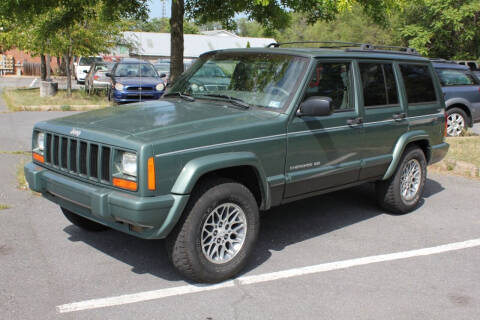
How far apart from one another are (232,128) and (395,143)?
249cm

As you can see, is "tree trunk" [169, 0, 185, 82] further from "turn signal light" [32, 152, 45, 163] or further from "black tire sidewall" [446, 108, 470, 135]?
"black tire sidewall" [446, 108, 470, 135]

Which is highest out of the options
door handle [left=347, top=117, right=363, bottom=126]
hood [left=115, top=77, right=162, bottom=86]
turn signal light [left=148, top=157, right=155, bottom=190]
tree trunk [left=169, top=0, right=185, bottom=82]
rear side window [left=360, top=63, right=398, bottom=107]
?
tree trunk [left=169, top=0, right=185, bottom=82]

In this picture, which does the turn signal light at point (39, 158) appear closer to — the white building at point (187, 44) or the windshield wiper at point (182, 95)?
the windshield wiper at point (182, 95)

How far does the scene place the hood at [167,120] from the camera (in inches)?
159

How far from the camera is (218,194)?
4.13 meters

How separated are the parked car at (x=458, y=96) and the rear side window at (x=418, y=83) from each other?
6335mm

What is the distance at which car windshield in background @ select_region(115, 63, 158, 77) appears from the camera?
1764 centimetres

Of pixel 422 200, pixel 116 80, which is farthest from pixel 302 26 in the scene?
pixel 422 200

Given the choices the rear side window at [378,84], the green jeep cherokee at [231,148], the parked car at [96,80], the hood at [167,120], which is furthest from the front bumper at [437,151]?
the parked car at [96,80]

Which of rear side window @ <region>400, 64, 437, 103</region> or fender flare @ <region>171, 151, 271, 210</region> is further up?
rear side window @ <region>400, 64, 437, 103</region>

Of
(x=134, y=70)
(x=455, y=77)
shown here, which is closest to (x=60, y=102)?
(x=134, y=70)

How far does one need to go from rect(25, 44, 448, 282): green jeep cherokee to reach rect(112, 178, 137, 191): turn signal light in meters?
0.01

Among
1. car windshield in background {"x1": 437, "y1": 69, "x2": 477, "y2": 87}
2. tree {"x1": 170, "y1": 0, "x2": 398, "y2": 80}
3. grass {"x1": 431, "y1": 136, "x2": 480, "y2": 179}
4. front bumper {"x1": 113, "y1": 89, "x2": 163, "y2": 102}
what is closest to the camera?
grass {"x1": 431, "y1": 136, "x2": 480, "y2": 179}

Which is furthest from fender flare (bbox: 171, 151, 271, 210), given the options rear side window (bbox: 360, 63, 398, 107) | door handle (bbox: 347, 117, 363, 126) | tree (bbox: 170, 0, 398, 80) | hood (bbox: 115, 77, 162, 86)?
hood (bbox: 115, 77, 162, 86)
